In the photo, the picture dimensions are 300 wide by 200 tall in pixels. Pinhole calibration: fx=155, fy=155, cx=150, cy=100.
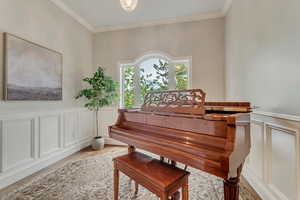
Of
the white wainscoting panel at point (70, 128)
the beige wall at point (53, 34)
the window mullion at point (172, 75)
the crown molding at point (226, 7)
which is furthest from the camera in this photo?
the window mullion at point (172, 75)

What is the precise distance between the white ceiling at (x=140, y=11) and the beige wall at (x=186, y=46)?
0.16 metres

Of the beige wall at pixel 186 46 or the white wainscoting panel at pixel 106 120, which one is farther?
the white wainscoting panel at pixel 106 120

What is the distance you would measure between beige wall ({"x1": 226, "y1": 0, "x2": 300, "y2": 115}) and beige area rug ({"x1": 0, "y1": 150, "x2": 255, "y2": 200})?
1.22 metres

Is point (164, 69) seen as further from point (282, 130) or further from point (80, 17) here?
point (282, 130)

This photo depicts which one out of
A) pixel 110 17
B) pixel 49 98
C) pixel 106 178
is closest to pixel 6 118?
pixel 49 98

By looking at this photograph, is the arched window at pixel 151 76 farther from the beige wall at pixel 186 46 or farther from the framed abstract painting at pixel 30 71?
the framed abstract painting at pixel 30 71

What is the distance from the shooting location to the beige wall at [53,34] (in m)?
2.22

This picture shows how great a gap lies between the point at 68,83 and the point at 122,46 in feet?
5.26

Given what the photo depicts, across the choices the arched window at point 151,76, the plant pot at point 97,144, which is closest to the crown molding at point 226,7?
Result: the arched window at point 151,76

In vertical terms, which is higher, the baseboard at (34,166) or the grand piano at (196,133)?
the grand piano at (196,133)

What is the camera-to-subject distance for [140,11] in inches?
129

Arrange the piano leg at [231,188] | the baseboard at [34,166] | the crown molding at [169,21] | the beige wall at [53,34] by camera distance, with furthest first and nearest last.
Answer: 1. the crown molding at [169,21]
2. the beige wall at [53,34]
3. the baseboard at [34,166]
4. the piano leg at [231,188]

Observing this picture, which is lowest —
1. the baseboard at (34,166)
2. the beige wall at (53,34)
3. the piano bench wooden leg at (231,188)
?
the baseboard at (34,166)

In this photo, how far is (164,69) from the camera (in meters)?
3.79
